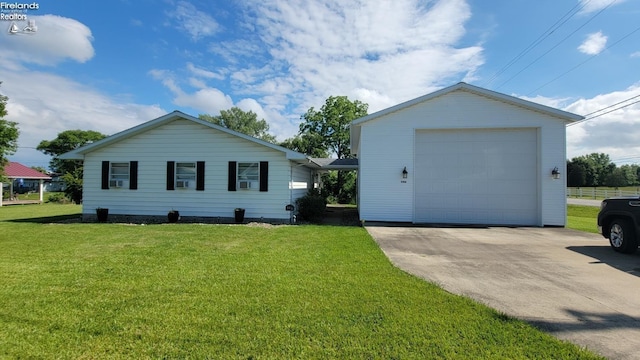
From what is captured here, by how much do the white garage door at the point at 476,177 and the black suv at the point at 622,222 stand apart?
13.9 ft

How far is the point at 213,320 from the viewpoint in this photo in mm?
3314

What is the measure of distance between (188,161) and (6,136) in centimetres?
2181

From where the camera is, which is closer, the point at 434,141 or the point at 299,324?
the point at 299,324

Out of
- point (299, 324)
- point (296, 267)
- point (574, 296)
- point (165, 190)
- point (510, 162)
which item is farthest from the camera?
point (165, 190)

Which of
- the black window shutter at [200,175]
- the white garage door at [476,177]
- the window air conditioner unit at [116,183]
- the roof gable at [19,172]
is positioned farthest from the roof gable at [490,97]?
the roof gable at [19,172]

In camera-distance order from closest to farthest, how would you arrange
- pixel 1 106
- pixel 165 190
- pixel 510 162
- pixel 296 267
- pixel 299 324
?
pixel 299 324 < pixel 296 267 < pixel 510 162 < pixel 165 190 < pixel 1 106

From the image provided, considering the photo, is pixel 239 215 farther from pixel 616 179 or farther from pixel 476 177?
pixel 616 179

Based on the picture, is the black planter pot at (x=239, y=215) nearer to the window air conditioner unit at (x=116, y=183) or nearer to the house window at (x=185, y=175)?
the house window at (x=185, y=175)

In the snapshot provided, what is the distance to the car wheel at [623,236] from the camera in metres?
6.63

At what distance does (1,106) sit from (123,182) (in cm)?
1939

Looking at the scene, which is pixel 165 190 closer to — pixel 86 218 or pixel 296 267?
pixel 86 218

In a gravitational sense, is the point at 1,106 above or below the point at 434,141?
above

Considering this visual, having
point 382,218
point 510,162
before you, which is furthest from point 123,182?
point 510,162

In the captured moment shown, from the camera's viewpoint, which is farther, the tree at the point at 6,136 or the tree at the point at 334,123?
the tree at the point at 334,123
